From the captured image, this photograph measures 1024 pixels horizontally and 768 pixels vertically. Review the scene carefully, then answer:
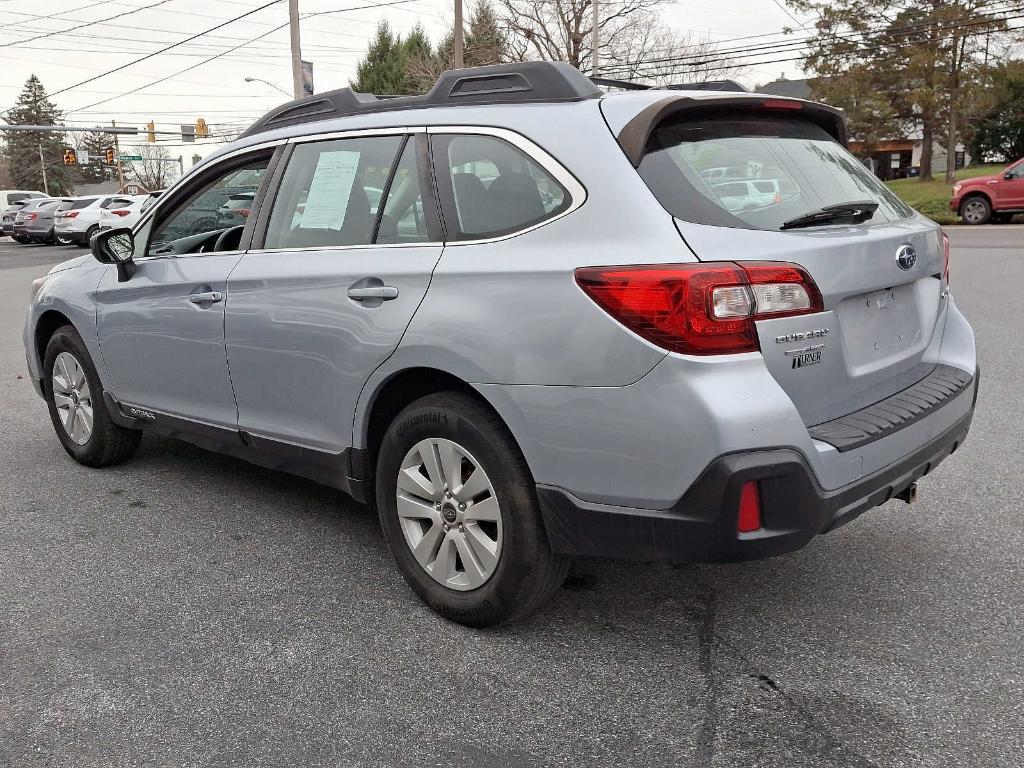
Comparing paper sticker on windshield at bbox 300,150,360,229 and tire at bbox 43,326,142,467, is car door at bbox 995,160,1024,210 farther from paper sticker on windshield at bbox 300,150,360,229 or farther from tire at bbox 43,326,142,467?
paper sticker on windshield at bbox 300,150,360,229

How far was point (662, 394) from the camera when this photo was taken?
264cm

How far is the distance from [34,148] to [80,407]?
124711mm

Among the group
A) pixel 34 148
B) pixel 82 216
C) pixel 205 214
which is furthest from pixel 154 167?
pixel 205 214

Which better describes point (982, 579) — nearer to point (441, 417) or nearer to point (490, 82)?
point (441, 417)

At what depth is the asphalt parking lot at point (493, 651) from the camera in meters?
2.63

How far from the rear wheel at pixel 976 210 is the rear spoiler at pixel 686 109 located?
77.6 feet

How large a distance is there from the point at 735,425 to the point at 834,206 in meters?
0.99

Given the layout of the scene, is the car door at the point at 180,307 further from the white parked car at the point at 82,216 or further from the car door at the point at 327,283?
the white parked car at the point at 82,216

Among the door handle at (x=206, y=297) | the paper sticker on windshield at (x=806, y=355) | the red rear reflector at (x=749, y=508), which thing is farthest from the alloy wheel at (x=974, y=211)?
the red rear reflector at (x=749, y=508)

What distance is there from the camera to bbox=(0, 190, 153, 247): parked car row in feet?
96.5

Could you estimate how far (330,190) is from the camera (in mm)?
3783

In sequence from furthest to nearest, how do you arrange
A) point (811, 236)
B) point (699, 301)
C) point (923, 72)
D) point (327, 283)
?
point (923, 72) → point (327, 283) → point (811, 236) → point (699, 301)

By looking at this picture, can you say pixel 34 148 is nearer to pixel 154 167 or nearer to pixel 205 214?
pixel 154 167

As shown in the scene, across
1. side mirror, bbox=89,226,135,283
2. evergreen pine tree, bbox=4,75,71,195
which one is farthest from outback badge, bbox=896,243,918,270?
evergreen pine tree, bbox=4,75,71,195
